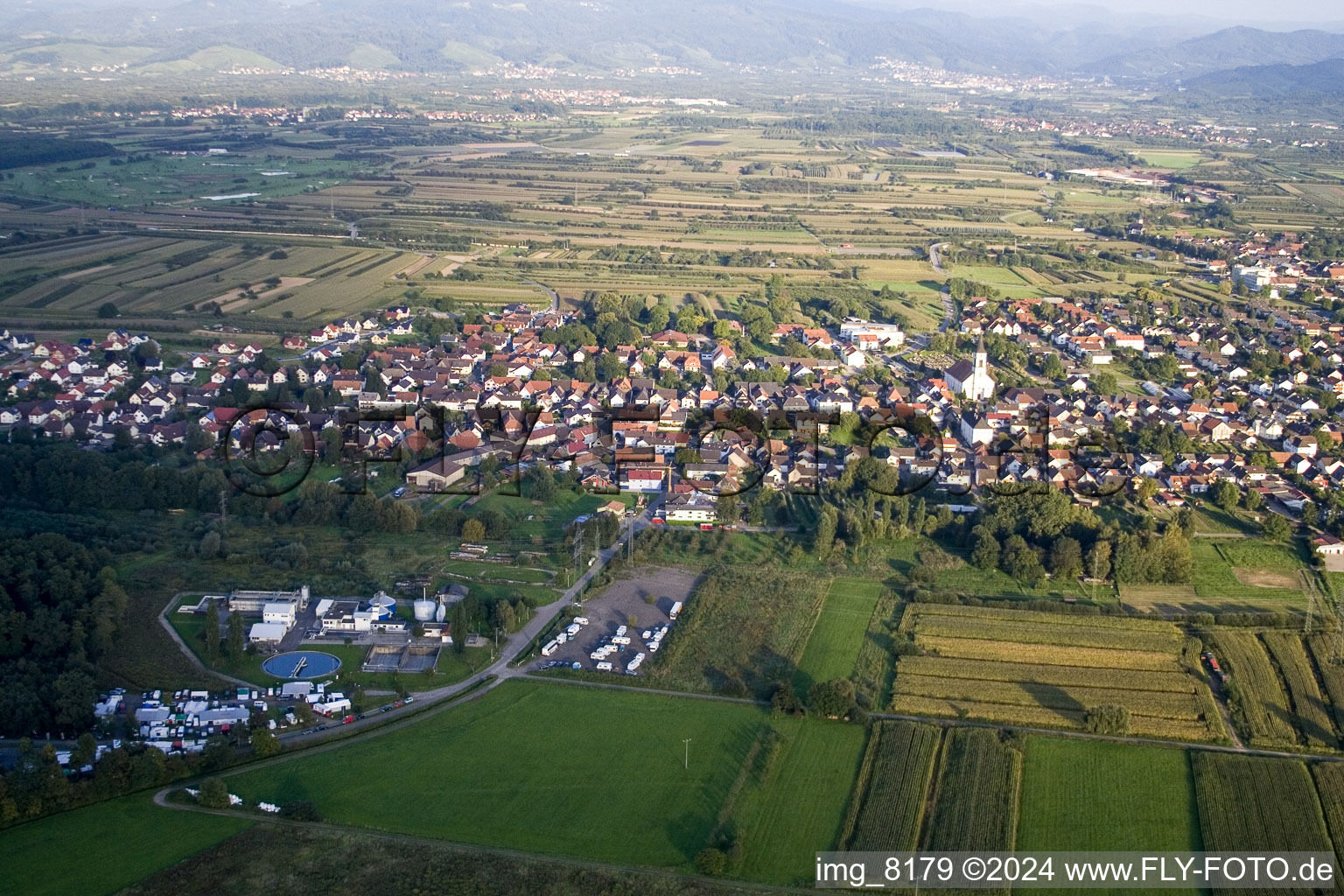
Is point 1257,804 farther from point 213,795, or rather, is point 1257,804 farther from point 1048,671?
point 213,795

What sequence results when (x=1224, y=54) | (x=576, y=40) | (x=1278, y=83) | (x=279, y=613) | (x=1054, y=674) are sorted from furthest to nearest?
(x=576, y=40), (x=1224, y=54), (x=1278, y=83), (x=279, y=613), (x=1054, y=674)

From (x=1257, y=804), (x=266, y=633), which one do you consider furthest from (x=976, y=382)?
(x=266, y=633)

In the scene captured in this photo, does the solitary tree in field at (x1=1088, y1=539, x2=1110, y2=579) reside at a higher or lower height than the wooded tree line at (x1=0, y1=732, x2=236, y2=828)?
higher

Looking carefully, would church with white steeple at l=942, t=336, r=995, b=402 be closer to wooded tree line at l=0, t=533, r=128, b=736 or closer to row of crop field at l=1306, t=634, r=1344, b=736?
row of crop field at l=1306, t=634, r=1344, b=736

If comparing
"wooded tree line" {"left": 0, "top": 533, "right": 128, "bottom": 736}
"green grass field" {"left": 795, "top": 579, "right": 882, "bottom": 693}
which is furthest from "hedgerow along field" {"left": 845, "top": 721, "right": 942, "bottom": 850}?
"wooded tree line" {"left": 0, "top": 533, "right": 128, "bottom": 736}

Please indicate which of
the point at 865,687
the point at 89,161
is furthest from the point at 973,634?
the point at 89,161
